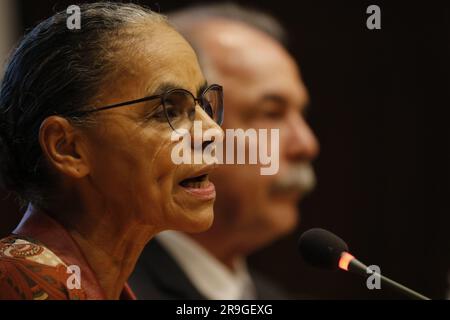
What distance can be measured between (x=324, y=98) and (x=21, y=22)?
4.94 feet

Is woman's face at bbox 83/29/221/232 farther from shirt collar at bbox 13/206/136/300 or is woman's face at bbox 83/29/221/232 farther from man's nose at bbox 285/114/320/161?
man's nose at bbox 285/114/320/161

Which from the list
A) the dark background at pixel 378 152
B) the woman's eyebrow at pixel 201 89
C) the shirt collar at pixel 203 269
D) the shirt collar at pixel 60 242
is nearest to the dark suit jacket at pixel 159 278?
the shirt collar at pixel 203 269

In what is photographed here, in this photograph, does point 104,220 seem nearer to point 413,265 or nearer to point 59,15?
point 59,15

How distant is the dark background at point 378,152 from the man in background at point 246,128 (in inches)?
30.5

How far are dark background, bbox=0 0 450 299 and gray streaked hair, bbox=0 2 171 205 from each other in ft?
7.56

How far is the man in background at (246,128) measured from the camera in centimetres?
305

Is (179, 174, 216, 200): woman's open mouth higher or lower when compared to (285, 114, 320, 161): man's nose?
higher

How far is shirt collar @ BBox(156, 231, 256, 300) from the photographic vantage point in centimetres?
288

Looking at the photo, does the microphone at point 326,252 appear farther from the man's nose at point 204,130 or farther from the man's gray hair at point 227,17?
the man's gray hair at point 227,17

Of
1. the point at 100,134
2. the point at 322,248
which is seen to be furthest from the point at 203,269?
the point at 100,134

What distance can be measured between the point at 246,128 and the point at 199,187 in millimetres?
1327

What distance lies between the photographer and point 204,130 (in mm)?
1704

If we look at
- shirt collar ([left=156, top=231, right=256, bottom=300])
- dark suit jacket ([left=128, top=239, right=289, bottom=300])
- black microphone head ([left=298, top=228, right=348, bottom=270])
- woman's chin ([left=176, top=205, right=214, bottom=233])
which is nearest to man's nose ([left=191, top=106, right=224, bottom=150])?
woman's chin ([left=176, top=205, right=214, bottom=233])

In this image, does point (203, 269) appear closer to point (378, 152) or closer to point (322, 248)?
point (322, 248)
